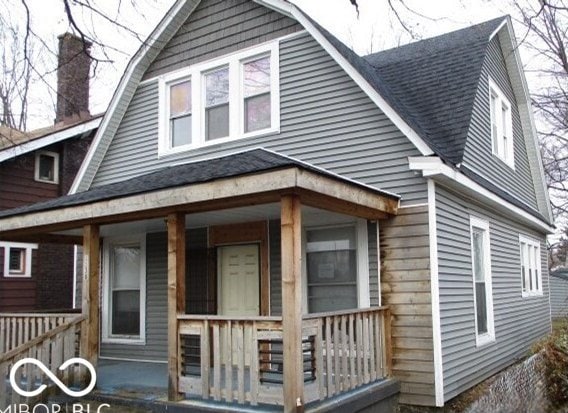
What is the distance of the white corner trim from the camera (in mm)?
A: 7098

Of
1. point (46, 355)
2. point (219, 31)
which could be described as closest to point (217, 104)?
point (219, 31)

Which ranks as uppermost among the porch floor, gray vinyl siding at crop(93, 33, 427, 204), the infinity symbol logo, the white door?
gray vinyl siding at crop(93, 33, 427, 204)

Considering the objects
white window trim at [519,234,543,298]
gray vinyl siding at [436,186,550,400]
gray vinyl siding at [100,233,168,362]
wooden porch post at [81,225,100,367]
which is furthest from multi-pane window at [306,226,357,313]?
white window trim at [519,234,543,298]

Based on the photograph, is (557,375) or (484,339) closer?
(557,375)

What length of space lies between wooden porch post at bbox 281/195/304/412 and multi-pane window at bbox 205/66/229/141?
4095 millimetres

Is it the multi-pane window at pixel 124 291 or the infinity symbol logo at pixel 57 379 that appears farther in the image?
the multi-pane window at pixel 124 291

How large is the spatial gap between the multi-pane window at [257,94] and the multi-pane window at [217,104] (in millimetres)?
379

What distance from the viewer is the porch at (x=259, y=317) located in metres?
5.71

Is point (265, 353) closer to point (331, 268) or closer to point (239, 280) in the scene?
point (331, 268)

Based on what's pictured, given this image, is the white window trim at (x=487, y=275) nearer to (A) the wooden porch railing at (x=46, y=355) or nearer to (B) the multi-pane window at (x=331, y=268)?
(B) the multi-pane window at (x=331, y=268)

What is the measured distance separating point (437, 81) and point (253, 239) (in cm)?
418

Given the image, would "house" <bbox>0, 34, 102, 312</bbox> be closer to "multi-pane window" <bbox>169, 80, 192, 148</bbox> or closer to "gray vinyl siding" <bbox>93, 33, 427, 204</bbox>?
"multi-pane window" <bbox>169, 80, 192, 148</bbox>

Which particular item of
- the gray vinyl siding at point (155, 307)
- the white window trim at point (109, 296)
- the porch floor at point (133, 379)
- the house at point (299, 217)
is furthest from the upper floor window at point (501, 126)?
the porch floor at point (133, 379)

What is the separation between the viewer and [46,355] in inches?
286
